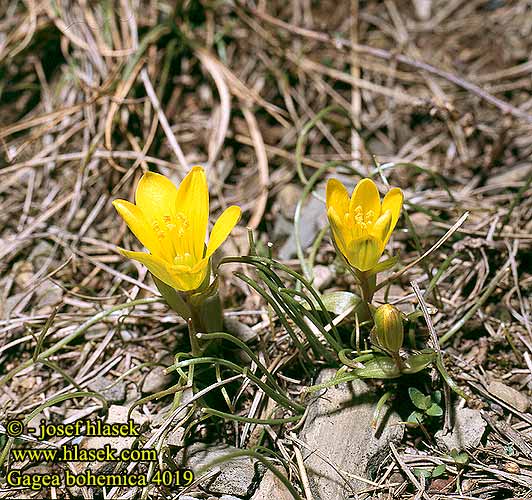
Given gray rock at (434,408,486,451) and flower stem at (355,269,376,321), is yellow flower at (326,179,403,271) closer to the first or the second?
flower stem at (355,269,376,321)

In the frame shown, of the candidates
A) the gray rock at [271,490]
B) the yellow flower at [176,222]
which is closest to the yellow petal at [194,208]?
the yellow flower at [176,222]

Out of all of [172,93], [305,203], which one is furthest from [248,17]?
[305,203]

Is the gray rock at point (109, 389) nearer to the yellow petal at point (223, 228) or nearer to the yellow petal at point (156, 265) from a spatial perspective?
the yellow petal at point (156, 265)

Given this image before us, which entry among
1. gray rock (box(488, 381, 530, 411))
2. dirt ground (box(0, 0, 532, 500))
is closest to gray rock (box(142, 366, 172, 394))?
dirt ground (box(0, 0, 532, 500))

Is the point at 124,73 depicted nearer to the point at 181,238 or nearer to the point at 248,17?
the point at 248,17

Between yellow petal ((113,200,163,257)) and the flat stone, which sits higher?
yellow petal ((113,200,163,257))

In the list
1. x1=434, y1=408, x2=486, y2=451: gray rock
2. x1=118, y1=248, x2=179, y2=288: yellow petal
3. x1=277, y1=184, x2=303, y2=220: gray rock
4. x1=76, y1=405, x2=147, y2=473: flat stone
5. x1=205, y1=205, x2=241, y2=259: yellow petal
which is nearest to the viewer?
x1=118, y1=248, x2=179, y2=288: yellow petal
